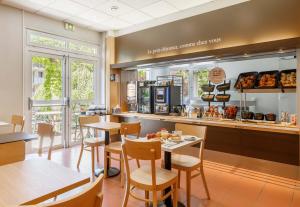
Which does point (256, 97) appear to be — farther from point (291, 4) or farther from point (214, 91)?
→ point (291, 4)

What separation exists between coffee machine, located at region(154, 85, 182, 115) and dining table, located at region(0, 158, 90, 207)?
3568 mm

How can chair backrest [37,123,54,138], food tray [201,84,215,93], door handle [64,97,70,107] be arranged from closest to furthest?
chair backrest [37,123,54,138], food tray [201,84,215,93], door handle [64,97,70,107]

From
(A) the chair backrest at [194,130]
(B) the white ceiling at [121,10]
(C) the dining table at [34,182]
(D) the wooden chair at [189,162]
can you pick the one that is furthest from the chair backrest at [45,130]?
(B) the white ceiling at [121,10]

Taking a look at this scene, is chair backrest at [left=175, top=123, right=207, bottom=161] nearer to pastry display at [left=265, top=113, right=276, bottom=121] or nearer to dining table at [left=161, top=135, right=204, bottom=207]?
dining table at [left=161, top=135, right=204, bottom=207]

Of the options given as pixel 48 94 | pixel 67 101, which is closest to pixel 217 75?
pixel 67 101

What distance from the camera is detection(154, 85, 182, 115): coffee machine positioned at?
194 inches

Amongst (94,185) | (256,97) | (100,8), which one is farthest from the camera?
(256,97)

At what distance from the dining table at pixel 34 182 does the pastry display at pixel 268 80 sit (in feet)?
11.0

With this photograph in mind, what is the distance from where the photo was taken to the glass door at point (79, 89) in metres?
5.48

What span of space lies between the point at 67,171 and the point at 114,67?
14.7 ft

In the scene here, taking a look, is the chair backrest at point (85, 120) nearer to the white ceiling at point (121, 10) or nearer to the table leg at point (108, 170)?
the table leg at point (108, 170)

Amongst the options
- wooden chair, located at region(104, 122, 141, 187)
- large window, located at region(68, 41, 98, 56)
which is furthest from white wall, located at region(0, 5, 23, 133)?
wooden chair, located at region(104, 122, 141, 187)

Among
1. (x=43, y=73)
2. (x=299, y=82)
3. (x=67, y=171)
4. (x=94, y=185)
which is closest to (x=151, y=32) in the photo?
(x=43, y=73)

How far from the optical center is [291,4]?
313cm
